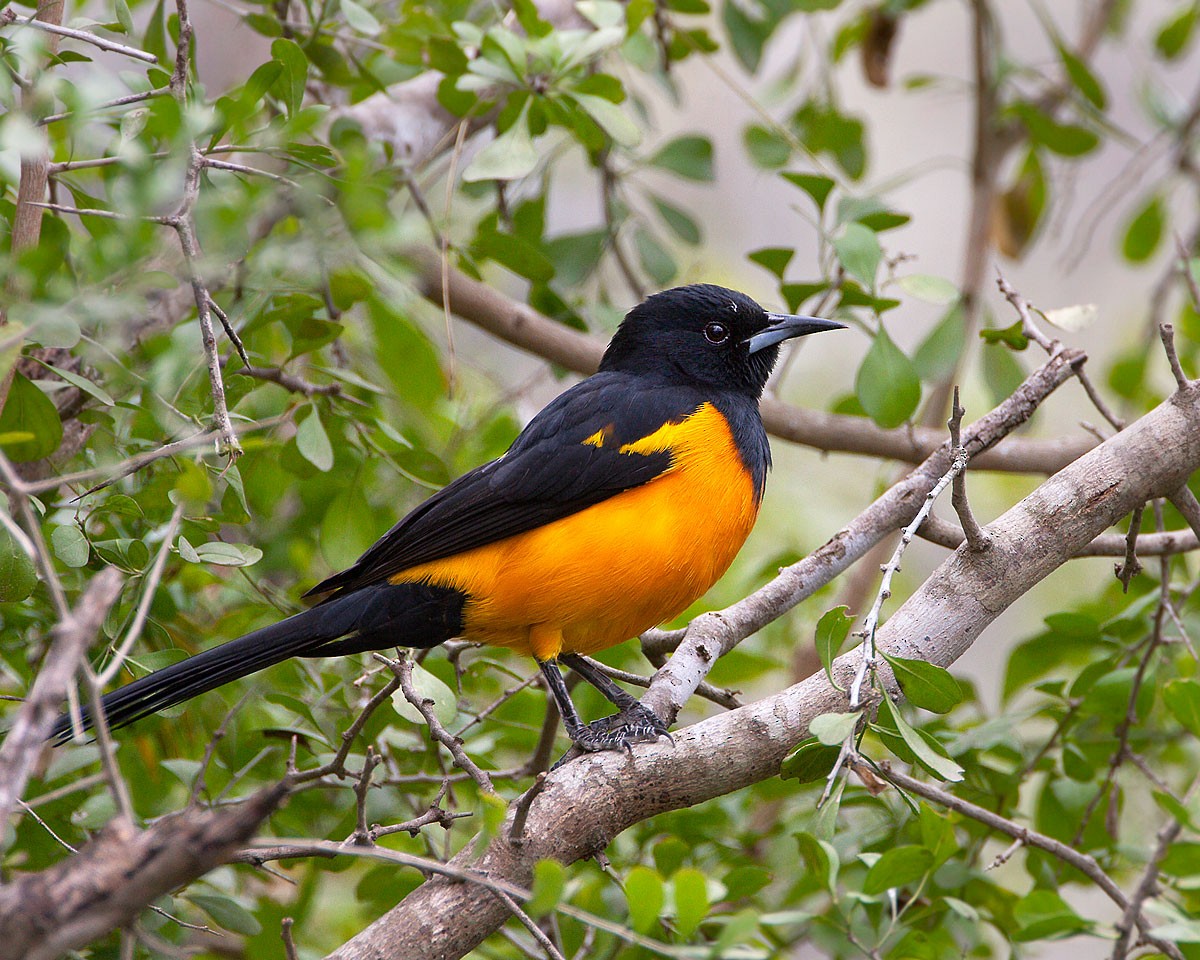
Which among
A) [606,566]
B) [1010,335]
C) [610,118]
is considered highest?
[610,118]

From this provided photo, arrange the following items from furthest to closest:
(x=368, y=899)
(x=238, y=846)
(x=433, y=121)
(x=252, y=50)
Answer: (x=252, y=50), (x=433, y=121), (x=368, y=899), (x=238, y=846)

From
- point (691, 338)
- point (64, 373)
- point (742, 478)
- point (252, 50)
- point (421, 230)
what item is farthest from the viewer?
point (252, 50)

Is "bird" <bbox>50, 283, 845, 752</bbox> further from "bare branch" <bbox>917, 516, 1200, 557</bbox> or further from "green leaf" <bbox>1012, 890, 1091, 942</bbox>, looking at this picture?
"green leaf" <bbox>1012, 890, 1091, 942</bbox>

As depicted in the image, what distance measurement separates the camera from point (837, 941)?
283 centimetres

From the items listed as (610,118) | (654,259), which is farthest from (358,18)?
(654,259)

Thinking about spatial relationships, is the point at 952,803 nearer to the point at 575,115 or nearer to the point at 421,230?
the point at 421,230

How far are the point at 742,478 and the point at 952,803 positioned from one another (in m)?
1.08

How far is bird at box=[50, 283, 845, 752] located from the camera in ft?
10.2

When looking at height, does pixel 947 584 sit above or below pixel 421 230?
below

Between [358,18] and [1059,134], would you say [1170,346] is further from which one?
[1059,134]

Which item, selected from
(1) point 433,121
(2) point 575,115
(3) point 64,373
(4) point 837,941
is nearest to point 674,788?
(4) point 837,941

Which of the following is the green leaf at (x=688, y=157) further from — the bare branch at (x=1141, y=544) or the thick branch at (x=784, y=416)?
the bare branch at (x=1141, y=544)

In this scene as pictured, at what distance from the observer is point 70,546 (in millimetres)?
2422

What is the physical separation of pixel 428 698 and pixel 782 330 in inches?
70.1
